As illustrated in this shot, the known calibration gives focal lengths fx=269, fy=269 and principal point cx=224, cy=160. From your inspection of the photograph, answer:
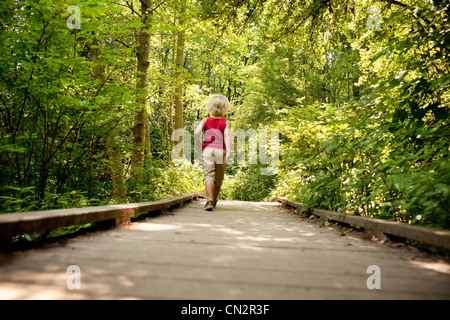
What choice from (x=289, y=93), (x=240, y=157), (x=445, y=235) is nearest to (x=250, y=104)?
(x=289, y=93)

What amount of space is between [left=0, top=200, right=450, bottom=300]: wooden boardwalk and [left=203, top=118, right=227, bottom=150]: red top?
329 cm

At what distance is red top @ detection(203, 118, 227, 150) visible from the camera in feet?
18.9

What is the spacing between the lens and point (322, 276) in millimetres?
1688

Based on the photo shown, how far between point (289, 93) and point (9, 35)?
499 inches

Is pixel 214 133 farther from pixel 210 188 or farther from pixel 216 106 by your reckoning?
→ pixel 210 188

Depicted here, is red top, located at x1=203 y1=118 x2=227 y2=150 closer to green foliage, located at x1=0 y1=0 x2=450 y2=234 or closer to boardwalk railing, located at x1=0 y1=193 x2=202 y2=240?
green foliage, located at x1=0 y1=0 x2=450 y2=234

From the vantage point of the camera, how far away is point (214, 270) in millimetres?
1737

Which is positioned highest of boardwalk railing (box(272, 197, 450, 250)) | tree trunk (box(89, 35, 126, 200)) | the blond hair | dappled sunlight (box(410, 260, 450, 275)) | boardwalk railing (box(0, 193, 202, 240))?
the blond hair

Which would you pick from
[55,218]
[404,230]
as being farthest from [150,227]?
[404,230]

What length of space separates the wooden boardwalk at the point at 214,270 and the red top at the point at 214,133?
329cm

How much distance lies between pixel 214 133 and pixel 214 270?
4.24 m

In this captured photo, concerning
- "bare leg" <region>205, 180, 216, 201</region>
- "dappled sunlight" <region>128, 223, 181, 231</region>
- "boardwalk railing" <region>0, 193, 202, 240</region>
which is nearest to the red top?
"bare leg" <region>205, 180, 216, 201</region>
